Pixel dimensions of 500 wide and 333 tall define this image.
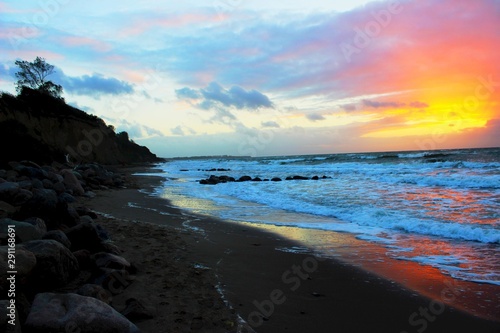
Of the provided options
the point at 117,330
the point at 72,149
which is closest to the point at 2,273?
the point at 117,330

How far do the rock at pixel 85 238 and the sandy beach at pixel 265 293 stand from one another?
58 cm

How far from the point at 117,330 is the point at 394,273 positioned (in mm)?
4195

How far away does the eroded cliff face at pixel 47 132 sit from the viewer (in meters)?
19.5

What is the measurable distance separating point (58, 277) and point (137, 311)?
124 cm

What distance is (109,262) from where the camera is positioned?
184 inches

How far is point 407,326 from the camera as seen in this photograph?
3709 mm

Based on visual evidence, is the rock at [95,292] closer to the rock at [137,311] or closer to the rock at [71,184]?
the rock at [137,311]

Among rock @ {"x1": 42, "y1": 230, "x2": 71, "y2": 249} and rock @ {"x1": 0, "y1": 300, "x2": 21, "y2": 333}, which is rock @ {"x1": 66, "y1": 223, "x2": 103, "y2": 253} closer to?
rock @ {"x1": 42, "y1": 230, "x2": 71, "y2": 249}

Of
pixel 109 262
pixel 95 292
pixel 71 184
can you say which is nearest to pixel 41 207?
pixel 109 262

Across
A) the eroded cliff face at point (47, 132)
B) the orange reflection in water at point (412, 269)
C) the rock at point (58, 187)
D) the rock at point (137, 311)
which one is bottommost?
the orange reflection in water at point (412, 269)

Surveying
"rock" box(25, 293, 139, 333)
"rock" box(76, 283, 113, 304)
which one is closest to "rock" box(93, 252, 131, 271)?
"rock" box(76, 283, 113, 304)

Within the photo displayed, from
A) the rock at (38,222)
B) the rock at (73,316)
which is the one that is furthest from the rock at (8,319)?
the rock at (38,222)

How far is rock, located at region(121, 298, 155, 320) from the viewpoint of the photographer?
139 inches

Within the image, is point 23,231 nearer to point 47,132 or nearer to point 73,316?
point 73,316
